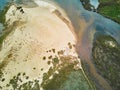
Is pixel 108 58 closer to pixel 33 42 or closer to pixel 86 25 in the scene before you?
pixel 86 25

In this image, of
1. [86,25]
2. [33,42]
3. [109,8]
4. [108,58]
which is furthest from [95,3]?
[33,42]

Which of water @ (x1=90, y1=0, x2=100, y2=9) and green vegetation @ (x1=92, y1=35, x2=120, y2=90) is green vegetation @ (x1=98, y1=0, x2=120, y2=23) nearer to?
water @ (x1=90, y1=0, x2=100, y2=9)

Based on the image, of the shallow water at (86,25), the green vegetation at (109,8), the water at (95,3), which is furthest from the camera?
the water at (95,3)

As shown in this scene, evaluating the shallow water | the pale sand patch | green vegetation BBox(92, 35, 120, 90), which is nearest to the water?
the shallow water

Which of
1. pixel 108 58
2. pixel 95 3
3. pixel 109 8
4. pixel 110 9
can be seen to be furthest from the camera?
pixel 95 3

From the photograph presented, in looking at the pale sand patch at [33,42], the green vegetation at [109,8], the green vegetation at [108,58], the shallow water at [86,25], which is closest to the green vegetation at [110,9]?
the green vegetation at [109,8]

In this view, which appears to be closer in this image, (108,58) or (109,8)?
(108,58)

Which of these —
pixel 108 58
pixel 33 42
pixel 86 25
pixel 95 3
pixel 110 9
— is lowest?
pixel 108 58

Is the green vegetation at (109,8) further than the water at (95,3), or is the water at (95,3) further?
the water at (95,3)

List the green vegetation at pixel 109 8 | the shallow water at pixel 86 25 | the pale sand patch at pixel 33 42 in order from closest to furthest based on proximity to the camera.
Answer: the pale sand patch at pixel 33 42 < the shallow water at pixel 86 25 < the green vegetation at pixel 109 8

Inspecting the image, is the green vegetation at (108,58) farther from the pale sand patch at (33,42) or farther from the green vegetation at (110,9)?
the green vegetation at (110,9)
